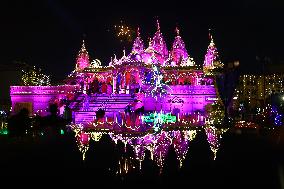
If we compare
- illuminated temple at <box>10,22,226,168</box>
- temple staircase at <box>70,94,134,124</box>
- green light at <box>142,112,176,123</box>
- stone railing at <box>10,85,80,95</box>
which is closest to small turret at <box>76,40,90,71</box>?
illuminated temple at <box>10,22,226,168</box>

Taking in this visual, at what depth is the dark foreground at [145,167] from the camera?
6.53m

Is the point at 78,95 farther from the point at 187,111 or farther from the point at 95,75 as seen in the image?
the point at 187,111

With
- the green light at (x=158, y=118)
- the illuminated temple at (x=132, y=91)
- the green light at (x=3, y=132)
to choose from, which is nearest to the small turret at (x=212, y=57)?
the illuminated temple at (x=132, y=91)

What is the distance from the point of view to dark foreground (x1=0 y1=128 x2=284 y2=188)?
653 cm

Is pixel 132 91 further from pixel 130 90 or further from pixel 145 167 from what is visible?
pixel 145 167

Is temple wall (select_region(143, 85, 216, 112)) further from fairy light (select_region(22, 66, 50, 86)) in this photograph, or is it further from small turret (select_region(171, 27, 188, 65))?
fairy light (select_region(22, 66, 50, 86))

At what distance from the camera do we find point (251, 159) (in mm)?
8875

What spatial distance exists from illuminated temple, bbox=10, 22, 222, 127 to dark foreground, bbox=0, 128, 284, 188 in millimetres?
16040

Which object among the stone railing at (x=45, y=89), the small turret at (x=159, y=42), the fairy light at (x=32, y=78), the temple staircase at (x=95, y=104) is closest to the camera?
the temple staircase at (x=95, y=104)

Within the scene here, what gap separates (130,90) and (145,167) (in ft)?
82.1

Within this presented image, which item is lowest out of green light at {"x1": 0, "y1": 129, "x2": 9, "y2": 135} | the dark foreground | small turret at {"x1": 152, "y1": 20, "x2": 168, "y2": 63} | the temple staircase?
the dark foreground

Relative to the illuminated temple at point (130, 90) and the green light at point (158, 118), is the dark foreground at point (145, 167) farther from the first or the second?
the illuminated temple at point (130, 90)

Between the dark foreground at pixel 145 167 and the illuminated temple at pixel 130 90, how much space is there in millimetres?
16040

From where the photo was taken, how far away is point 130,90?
32.8 meters
